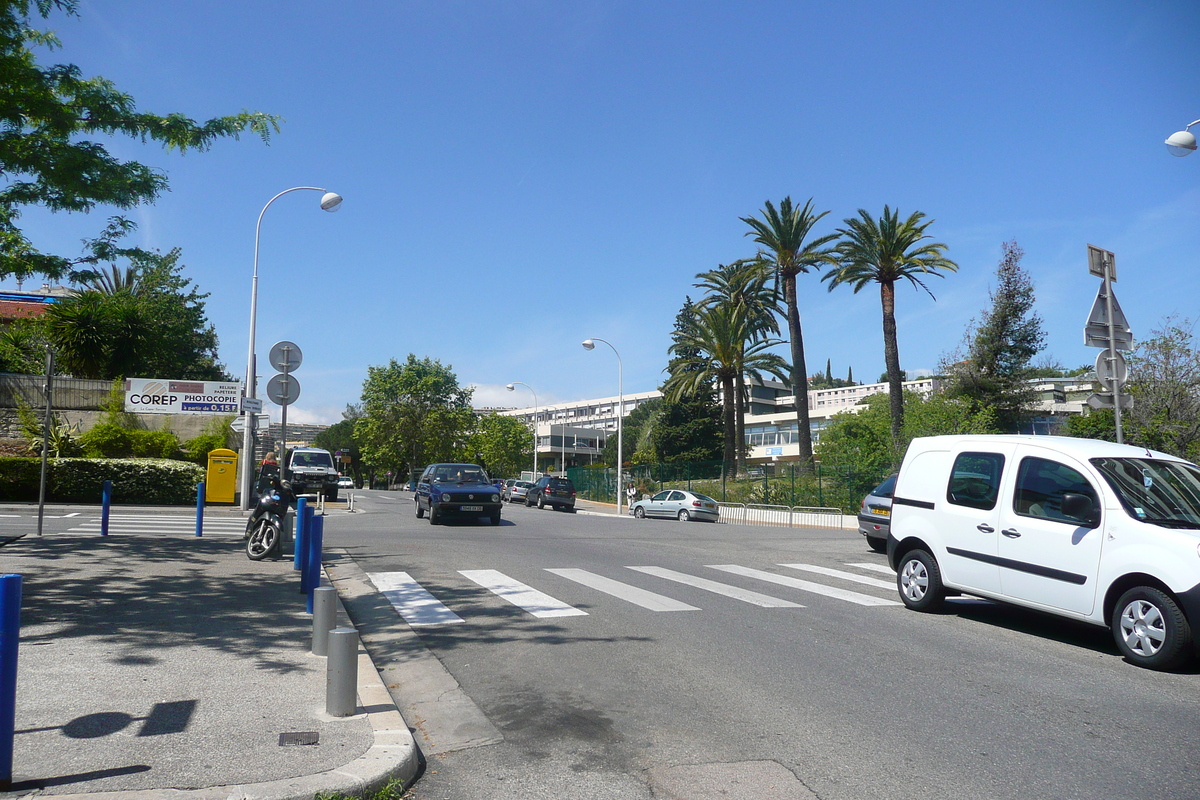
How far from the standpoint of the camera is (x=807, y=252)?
38531mm

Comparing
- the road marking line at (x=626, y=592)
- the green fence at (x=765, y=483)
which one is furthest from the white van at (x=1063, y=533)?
the green fence at (x=765, y=483)

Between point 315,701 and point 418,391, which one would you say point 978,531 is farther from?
point 418,391

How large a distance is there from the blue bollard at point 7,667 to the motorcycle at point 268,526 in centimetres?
836

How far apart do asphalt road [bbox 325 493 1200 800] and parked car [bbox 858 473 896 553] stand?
5.59 metres

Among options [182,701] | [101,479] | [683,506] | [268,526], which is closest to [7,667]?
[182,701]

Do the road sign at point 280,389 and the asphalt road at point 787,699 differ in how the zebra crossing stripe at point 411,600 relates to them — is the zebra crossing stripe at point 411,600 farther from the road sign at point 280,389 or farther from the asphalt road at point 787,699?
the road sign at point 280,389

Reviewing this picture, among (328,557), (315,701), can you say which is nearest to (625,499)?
(328,557)

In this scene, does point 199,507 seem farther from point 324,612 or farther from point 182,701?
point 182,701

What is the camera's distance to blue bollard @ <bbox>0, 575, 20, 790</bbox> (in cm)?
359

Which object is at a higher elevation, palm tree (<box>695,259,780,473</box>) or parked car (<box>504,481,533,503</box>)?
palm tree (<box>695,259,780,473</box>)

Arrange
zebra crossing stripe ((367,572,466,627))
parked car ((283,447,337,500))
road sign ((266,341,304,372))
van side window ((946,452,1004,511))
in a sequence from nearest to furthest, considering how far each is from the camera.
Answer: van side window ((946,452,1004,511)) < zebra crossing stripe ((367,572,466,627)) < road sign ((266,341,304,372)) < parked car ((283,447,337,500))

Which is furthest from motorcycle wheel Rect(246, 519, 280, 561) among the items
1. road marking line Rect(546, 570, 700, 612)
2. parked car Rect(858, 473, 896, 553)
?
parked car Rect(858, 473, 896, 553)

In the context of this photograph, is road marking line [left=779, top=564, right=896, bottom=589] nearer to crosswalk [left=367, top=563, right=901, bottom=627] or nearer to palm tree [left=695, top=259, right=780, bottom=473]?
crosswalk [left=367, top=563, right=901, bottom=627]

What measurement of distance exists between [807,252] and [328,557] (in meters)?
30.6
